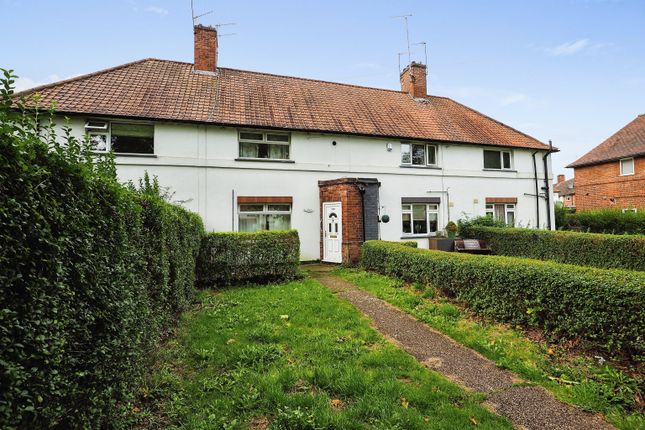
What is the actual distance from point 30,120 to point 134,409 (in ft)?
8.90

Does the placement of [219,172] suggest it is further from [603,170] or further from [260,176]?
[603,170]

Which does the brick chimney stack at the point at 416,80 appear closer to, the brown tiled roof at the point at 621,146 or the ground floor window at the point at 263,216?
the ground floor window at the point at 263,216

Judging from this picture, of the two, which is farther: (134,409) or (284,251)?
(284,251)

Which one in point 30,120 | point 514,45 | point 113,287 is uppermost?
point 514,45

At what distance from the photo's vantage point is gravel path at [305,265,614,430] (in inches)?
132

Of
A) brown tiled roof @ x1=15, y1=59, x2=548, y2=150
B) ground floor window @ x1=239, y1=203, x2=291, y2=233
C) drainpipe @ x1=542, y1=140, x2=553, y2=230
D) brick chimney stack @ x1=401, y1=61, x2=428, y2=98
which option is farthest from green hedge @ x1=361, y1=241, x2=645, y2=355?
brick chimney stack @ x1=401, y1=61, x2=428, y2=98

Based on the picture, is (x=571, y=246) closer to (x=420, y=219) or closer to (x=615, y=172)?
(x=420, y=219)

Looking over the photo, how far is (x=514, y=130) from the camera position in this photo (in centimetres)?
1912

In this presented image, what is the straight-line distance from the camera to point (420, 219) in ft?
52.9

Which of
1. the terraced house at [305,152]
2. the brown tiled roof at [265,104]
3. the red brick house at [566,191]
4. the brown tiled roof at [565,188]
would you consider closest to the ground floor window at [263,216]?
the terraced house at [305,152]

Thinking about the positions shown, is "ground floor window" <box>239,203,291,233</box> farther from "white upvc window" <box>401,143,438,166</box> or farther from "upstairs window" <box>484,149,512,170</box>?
"upstairs window" <box>484,149,512,170</box>

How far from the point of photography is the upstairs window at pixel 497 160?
57.9ft

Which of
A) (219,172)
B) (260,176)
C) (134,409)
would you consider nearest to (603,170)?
(260,176)

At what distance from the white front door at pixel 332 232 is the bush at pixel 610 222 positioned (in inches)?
524
